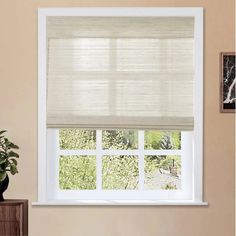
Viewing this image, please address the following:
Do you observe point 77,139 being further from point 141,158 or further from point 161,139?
point 161,139

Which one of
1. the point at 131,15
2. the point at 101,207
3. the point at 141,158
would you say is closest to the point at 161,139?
the point at 141,158

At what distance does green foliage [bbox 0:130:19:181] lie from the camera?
4656 millimetres

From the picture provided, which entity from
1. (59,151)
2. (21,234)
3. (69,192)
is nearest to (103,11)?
(59,151)

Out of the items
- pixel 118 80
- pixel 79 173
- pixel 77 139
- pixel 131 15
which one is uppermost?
pixel 131 15

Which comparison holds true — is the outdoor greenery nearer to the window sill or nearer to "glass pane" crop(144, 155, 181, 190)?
"glass pane" crop(144, 155, 181, 190)

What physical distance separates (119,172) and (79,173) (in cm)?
35

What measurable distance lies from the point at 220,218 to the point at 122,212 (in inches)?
32.6

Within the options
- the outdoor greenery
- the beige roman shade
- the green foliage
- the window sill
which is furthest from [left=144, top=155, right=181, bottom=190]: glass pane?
the green foliage

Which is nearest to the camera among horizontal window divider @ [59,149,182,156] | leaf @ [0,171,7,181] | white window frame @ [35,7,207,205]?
leaf @ [0,171,7,181]

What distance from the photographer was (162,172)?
17.5 ft

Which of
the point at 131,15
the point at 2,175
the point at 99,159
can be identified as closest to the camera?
the point at 2,175

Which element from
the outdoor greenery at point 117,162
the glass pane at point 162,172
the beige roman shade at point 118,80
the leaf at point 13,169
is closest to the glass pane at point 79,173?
the outdoor greenery at point 117,162

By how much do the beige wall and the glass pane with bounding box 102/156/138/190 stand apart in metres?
0.25

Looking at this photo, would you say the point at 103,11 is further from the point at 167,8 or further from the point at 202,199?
the point at 202,199
